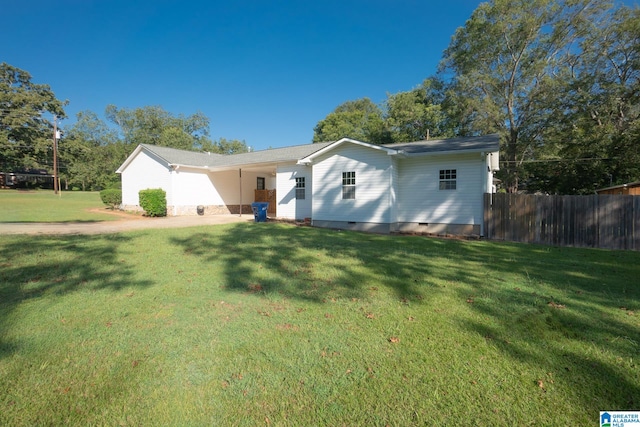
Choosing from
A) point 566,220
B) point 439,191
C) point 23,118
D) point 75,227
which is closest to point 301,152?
point 439,191

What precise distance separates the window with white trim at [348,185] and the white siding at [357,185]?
0.51ft

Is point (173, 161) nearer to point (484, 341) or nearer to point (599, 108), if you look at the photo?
point (484, 341)

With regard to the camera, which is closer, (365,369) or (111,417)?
(111,417)

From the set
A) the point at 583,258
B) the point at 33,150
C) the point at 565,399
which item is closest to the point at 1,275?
the point at 565,399

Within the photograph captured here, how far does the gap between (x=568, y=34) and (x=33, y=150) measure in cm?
6224

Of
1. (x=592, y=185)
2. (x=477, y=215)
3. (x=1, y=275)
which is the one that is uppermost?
(x=592, y=185)

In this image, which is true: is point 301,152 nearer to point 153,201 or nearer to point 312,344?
point 153,201

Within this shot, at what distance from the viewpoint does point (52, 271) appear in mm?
5293

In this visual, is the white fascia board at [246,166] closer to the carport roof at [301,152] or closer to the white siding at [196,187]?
the carport roof at [301,152]

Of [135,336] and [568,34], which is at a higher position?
[568,34]

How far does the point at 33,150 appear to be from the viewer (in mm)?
41875

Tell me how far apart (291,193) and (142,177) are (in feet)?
36.6

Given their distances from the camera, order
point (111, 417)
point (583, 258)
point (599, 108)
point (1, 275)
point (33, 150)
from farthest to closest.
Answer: point (33, 150)
point (599, 108)
point (583, 258)
point (1, 275)
point (111, 417)

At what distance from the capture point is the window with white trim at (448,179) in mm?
11828
